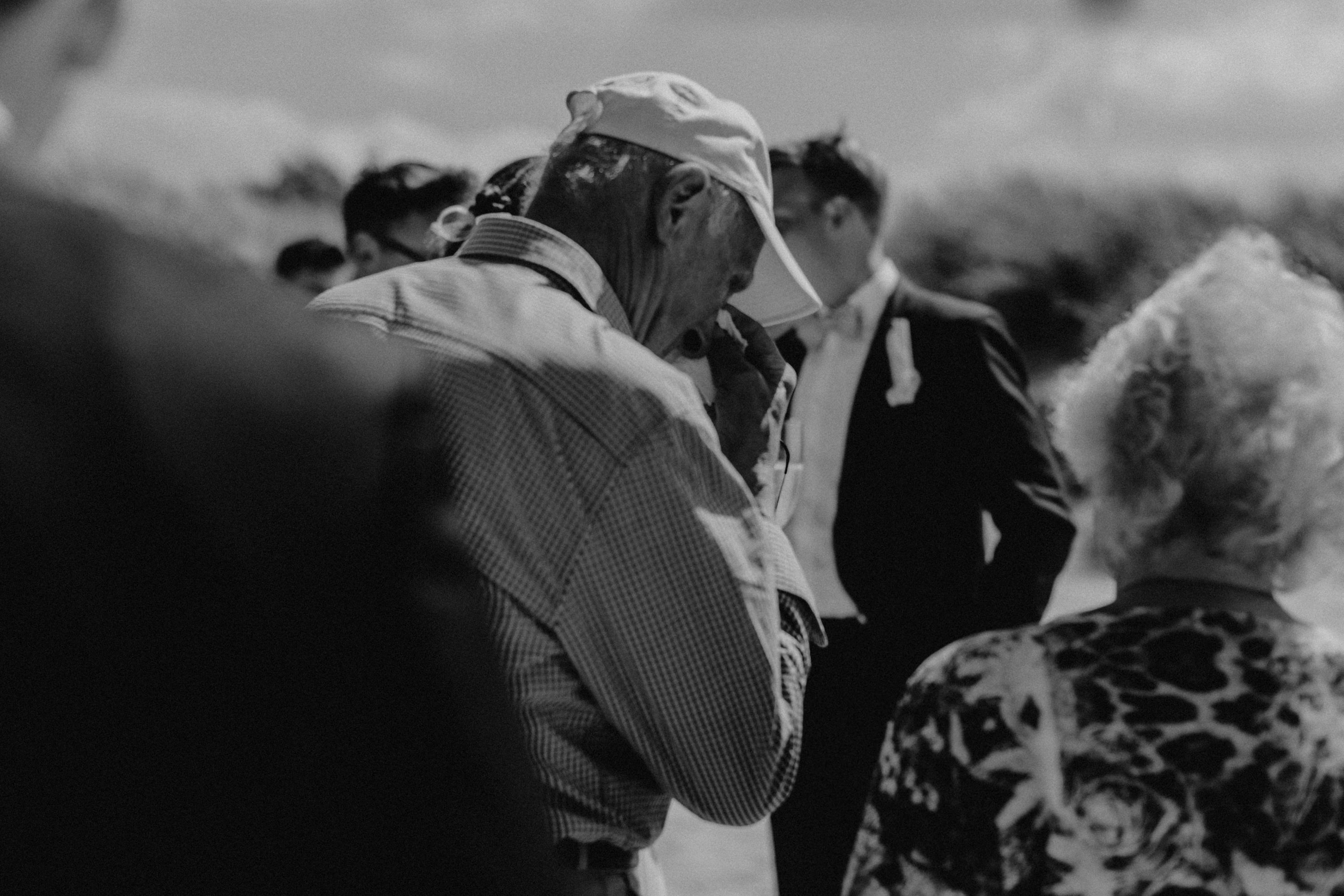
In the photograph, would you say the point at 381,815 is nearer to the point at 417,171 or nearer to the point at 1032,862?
the point at 1032,862

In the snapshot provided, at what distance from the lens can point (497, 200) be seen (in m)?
2.67

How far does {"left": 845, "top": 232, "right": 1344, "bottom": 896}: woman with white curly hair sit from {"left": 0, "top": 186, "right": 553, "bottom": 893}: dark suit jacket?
1399 millimetres

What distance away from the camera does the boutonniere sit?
14.3 ft

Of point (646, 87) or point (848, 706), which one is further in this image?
point (848, 706)

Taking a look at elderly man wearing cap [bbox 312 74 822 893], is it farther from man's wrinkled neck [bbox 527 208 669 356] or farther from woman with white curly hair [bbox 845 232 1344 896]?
woman with white curly hair [bbox 845 232 1344 896]

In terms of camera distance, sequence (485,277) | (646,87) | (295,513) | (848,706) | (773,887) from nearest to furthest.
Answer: (295,513) → (485,277) → (646,87) → (848,706) → (773,887)

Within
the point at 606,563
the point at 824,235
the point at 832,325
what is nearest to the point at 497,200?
the point at 606,563

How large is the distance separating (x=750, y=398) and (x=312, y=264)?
2909 mm

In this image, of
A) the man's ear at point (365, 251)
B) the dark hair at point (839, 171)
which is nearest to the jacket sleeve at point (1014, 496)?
the dark hair at point (839, 171)

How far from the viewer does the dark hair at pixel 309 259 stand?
511cm

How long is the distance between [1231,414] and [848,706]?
222 cm

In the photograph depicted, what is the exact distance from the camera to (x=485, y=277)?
222 cm

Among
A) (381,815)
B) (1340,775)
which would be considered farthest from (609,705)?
(381,815)

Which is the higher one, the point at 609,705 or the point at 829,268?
the point at 609,705
